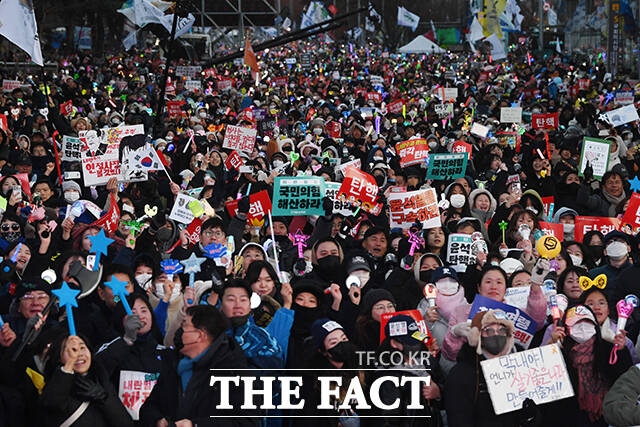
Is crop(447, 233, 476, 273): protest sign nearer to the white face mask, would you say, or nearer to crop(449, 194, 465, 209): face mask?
the white face mask

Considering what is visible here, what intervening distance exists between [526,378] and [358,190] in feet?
14.9

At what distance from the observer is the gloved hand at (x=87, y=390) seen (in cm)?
435

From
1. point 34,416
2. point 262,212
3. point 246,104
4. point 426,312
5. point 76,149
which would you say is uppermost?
point 246,104

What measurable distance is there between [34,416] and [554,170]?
889cm

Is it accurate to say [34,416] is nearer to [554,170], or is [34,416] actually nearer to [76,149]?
[76,149]

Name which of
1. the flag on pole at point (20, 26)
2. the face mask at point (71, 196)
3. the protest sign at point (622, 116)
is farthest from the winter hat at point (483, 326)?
the protest sign at point (622, 116)

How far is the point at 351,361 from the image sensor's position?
4891 mm

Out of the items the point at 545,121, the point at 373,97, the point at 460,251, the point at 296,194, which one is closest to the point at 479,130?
the point at 545,121

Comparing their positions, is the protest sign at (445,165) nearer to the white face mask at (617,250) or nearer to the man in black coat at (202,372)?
the white face mask at (617,250)

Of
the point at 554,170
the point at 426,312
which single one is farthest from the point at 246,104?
the point at 426,312

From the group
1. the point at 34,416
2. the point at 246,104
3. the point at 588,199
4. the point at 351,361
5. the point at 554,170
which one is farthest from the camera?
the point at 246,104

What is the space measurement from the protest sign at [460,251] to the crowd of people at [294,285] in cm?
3

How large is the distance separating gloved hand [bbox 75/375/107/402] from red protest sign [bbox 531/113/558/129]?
1243 centimetres

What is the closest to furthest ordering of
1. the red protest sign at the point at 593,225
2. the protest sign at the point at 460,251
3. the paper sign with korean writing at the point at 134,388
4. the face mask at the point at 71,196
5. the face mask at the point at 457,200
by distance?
the paper sign with korean writing at the point at 134,388, the protest sign at the point at 460,251, the red protest sign at the point at 593,225, the face mask at the point at 457,200, the face mask at the point at 71,196
